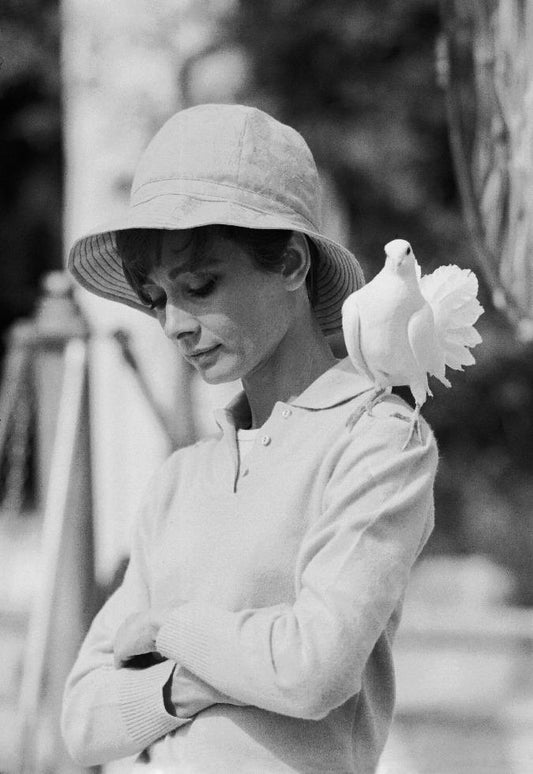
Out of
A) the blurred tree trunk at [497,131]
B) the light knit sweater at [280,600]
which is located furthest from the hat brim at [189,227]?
the blurred tree trunk at [497,131]

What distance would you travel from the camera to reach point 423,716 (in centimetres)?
371

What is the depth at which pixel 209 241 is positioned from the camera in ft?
4.66

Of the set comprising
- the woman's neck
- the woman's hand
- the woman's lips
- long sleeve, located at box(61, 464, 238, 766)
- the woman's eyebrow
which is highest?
the woman's eyebrow

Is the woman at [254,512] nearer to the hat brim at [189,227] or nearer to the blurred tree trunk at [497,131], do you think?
the hat brim at [189,227]

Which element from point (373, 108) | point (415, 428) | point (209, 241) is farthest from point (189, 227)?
point (373, 108)

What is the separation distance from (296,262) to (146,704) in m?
0.50

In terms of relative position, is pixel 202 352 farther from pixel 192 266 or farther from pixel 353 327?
pixel 353 327

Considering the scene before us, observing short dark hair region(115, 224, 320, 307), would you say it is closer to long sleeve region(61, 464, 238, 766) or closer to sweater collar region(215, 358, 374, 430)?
sweater collar region(215, 358, 374, 430)

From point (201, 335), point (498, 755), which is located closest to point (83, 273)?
point (201, 335)

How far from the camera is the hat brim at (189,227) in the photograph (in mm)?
1370

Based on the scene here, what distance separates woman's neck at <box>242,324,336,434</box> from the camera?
4.89 ft

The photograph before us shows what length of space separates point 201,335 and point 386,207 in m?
5.97

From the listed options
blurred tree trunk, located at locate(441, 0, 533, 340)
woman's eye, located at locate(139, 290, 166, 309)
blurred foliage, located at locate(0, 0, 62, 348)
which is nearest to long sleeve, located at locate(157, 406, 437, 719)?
woman's eye, located at locate(139, 290, 166, 309)

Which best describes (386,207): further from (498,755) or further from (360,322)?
(360,322)
